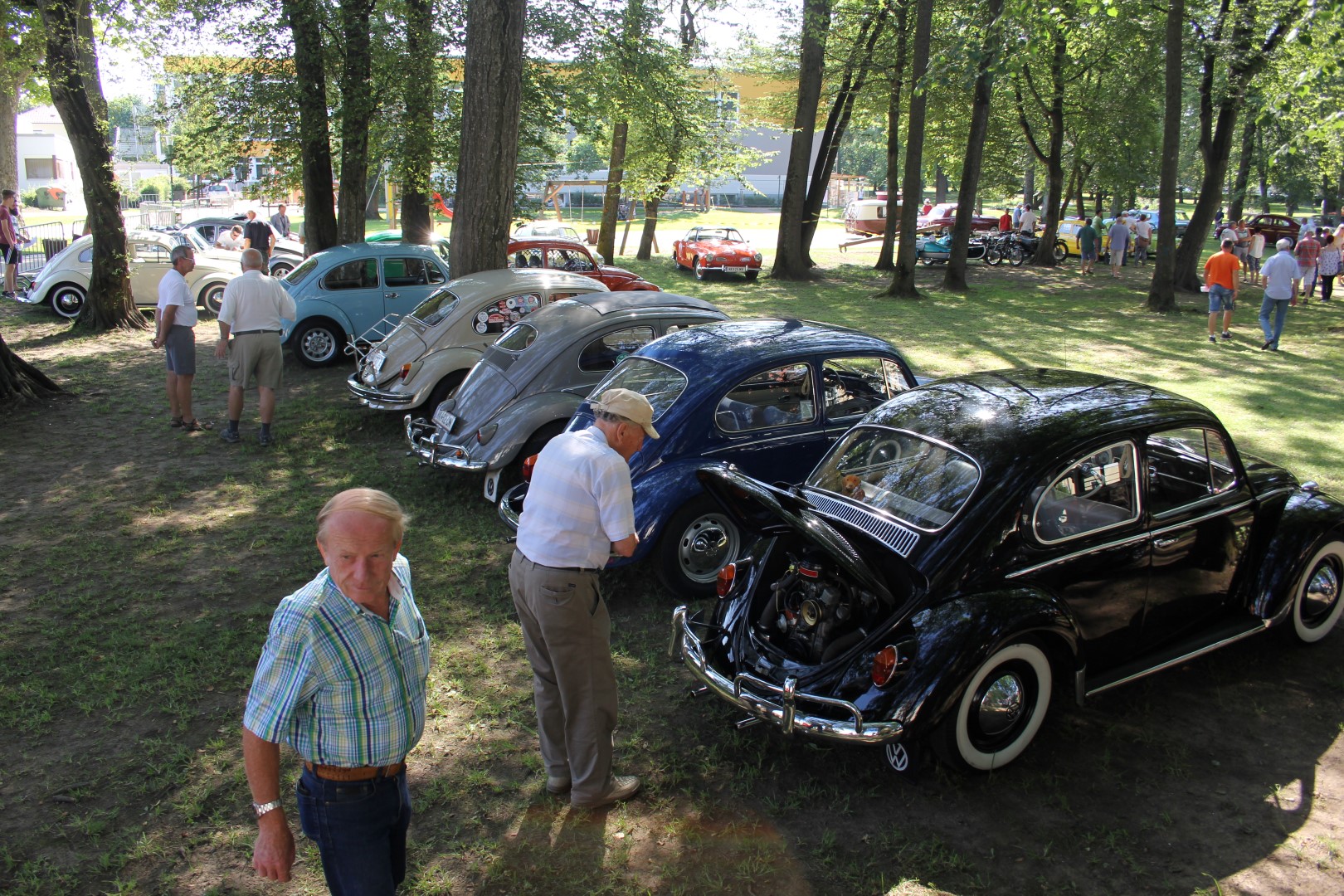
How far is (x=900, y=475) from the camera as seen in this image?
476cm

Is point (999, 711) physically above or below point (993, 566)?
below

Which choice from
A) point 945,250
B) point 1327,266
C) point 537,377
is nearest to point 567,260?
point 537,377

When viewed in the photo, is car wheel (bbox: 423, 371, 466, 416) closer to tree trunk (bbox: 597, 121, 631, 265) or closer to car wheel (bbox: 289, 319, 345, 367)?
car wheel (bbox: 289, 319, 345, 367)

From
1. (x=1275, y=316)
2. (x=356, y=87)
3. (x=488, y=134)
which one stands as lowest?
(x=1275, y=316)

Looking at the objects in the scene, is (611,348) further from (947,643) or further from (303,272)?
(303,272)

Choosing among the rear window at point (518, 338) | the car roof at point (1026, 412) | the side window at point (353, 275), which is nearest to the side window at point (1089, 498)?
the car roof at point (1026, 412)

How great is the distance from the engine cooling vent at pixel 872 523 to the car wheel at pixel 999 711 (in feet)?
2.00

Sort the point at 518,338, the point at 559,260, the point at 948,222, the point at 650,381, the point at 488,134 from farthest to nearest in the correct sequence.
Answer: the point at 948,222
the point at 559,260
the point at 488,134
the point at 518,338
the point at 650,381

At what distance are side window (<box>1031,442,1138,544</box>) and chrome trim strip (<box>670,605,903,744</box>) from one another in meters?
1.22

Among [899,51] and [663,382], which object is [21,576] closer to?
[663,382]

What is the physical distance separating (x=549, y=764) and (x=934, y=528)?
2.01 meters

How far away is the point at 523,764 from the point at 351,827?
189 cm

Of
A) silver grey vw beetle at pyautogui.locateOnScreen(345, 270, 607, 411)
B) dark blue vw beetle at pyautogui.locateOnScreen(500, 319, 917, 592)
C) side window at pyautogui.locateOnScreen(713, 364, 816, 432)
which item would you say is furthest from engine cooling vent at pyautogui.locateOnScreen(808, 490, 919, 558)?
silver grey vw beetle at pyautogui.locateOnScreen(345, 270, 607, 411)

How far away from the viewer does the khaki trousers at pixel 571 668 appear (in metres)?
3.74
